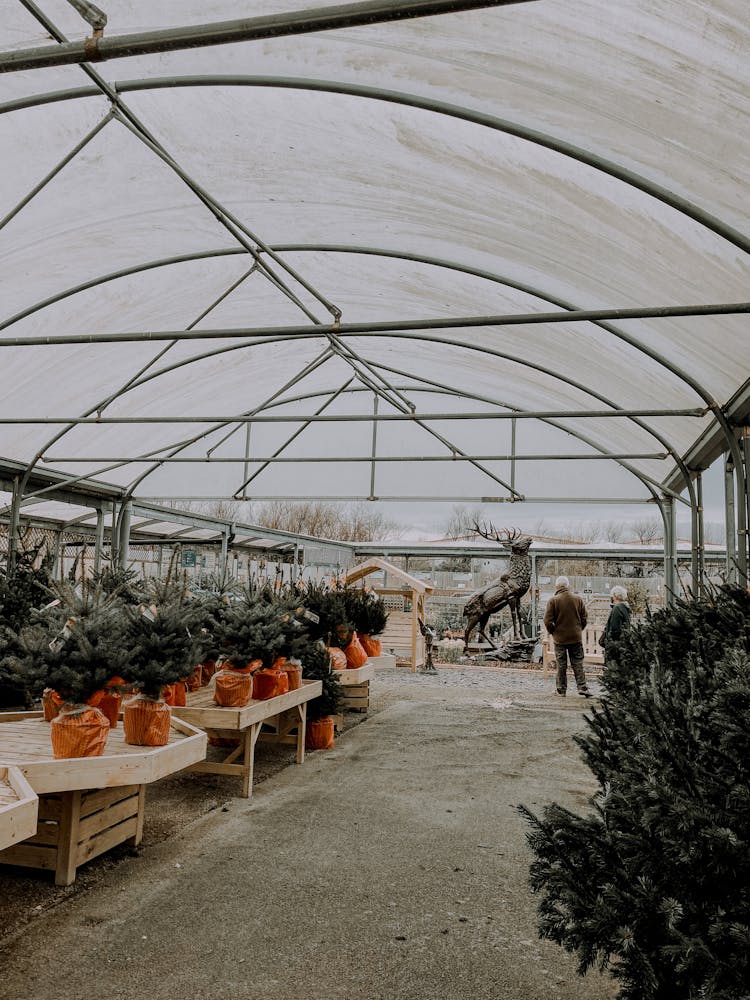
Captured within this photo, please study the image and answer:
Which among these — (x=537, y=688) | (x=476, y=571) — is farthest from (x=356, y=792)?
(x=476, y=571)

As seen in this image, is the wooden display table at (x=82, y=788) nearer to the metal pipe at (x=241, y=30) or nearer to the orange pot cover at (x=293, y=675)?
the orange pot cover at (x=293, y=675)

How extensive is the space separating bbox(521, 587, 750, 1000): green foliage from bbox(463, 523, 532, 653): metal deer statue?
1121cm

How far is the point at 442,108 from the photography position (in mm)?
3824

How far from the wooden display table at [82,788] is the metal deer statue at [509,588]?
10.0m

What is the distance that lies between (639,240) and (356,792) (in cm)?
419

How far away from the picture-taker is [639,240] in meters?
4.43

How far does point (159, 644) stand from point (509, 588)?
10988 millimetres

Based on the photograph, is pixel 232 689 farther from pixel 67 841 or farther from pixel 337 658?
pixel 337 658


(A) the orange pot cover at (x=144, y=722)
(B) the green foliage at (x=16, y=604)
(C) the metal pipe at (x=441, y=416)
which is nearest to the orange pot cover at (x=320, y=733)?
(B) the green foliage at (x=16, y=604)

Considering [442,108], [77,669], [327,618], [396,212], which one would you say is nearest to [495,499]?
[327,618]

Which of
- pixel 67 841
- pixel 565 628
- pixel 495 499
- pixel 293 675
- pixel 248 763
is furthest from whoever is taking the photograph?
pixel 565 628

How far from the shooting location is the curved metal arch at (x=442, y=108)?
12.3ft

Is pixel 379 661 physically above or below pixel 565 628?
below

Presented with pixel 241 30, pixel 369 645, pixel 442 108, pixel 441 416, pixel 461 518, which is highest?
A: pixel 461 518
